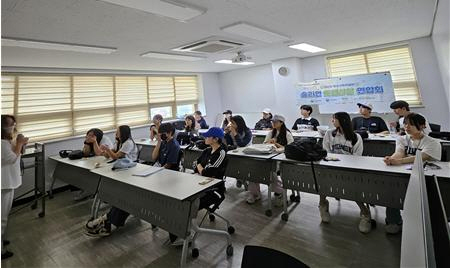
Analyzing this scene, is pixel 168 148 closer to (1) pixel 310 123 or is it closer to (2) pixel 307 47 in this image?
(1) pixel 310 123

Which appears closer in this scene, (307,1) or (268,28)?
(307,1)

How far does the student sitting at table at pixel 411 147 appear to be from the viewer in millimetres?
2104

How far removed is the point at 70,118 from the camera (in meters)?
5.09

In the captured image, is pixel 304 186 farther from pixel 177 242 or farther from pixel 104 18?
pixel 104 18

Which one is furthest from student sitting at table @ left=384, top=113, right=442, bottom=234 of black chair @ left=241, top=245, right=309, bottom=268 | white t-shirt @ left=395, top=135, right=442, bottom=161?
black chair @ left=241, top=245, right=309, bottom=268

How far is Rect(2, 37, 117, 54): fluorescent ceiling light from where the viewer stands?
9.61 feet

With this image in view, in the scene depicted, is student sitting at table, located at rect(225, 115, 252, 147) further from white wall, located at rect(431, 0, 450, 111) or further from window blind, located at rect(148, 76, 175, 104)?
window blind, located at rect(148, 76, 175, 104)

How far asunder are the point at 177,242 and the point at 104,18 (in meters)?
2.68

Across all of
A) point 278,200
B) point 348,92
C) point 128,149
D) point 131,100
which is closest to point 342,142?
point 278,200

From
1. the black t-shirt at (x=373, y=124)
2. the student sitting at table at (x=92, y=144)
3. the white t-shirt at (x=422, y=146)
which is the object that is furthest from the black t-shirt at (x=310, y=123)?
the student sitting at table at (x=92, y=144)

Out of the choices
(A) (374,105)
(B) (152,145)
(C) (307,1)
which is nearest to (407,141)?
(C) (307,1)

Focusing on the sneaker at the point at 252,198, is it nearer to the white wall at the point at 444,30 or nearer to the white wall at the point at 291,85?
the white wall at the point at 444,30

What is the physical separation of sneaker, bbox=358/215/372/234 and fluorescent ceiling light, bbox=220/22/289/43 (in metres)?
2.82

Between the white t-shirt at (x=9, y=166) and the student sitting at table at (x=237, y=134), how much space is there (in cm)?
282
